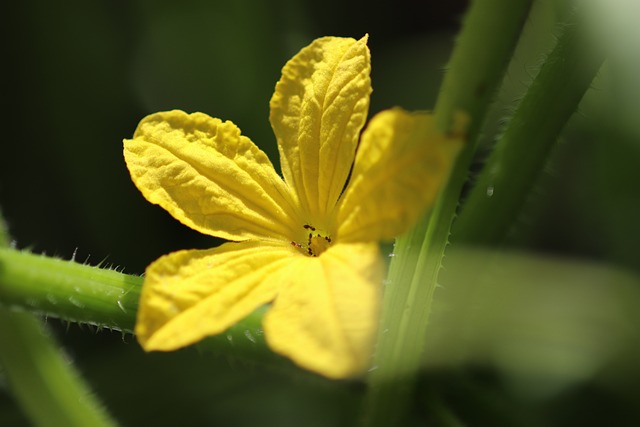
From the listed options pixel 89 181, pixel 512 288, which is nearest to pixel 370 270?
pixel 512 288

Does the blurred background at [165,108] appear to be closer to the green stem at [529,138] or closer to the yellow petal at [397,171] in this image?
the green stem at [529,138]

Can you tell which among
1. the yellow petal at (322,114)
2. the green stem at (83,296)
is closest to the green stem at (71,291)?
the green stem at (83,296)

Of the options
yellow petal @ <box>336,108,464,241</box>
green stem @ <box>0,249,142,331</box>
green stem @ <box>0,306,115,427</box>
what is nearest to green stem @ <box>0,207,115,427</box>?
green stem @ <box>0,306,115,427</box>

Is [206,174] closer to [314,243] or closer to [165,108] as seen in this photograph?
[314,243]

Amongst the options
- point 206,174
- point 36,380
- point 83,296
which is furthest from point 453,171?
point 36,380

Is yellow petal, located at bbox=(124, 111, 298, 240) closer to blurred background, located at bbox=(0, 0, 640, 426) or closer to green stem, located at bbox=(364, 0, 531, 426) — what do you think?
green stem, located at bbox=(364, 0, 531, 426)
